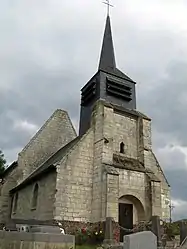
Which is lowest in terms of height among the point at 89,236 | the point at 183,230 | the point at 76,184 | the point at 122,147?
the point at 89,236

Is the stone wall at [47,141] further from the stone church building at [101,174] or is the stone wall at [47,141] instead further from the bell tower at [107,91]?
the bell tower at [107,91]

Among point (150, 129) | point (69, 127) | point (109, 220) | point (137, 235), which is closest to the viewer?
point (137, 235)

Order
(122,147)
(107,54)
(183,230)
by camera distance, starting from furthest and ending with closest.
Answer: (107,54) → (122,147) → (183,230)

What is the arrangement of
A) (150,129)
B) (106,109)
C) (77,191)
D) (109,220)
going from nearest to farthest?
(109,220) < (77,191) < (106,109) < (150,129)

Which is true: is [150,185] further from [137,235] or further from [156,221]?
Answer: [137,235]

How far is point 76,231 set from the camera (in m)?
15.6

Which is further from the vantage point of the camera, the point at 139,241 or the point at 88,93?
the point at 88,93

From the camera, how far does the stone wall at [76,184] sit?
642 inches

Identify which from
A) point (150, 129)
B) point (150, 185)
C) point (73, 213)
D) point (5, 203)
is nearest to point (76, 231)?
point (73, 213)

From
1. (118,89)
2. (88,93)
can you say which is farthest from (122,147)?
(88,93)

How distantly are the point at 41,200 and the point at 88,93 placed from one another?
8520 millimetres

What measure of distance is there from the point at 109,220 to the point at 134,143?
7.73 metres

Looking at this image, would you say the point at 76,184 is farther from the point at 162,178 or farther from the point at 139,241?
the point at 139,241

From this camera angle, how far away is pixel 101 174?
17000 millimetres
